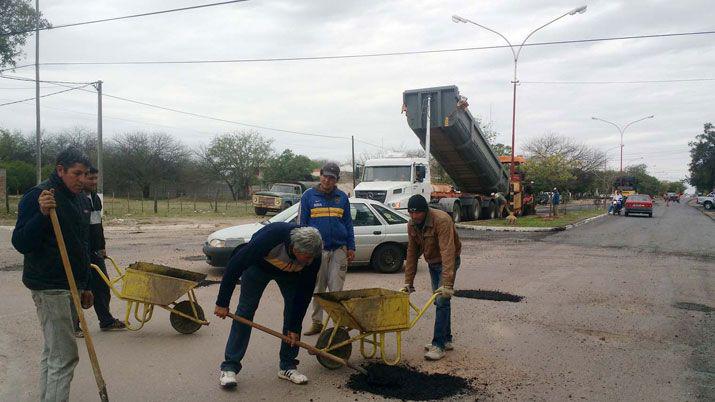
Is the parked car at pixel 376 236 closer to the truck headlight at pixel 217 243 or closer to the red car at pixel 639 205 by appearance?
the truck headlight at pixel 217 243

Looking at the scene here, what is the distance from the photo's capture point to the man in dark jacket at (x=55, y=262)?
3.34 m

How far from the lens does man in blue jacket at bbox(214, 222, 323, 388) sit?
13.5 feet

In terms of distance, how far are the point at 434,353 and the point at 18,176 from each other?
148 feet

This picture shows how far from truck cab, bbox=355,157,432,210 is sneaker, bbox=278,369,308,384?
13.7m

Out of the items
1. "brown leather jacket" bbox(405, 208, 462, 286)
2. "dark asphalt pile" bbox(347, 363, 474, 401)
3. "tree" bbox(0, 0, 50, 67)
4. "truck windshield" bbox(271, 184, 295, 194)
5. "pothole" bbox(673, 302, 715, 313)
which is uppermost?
"tree" bbox(0, 0, 50, 67)

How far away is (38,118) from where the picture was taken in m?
24.8

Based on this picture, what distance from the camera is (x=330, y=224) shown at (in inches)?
233

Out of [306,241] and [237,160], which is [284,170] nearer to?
[237,160]

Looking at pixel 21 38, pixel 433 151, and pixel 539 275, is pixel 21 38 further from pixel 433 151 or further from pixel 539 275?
pixel 539 275

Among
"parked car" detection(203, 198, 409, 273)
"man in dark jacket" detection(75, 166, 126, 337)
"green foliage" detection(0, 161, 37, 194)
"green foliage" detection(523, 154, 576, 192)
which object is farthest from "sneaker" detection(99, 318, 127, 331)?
"green foliage" detection(0, 161, 37, 194)

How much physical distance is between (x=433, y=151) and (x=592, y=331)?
1506 cm

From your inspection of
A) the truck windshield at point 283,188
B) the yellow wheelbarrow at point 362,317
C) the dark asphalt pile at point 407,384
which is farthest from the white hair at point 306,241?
the truck windshield at point 283,188

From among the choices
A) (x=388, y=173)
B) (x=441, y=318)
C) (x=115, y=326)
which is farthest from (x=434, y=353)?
(x=388, y=173)

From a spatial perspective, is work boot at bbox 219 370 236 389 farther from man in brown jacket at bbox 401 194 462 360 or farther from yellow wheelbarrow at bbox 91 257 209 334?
man in brown jacket at bbox 401 194 462 360
